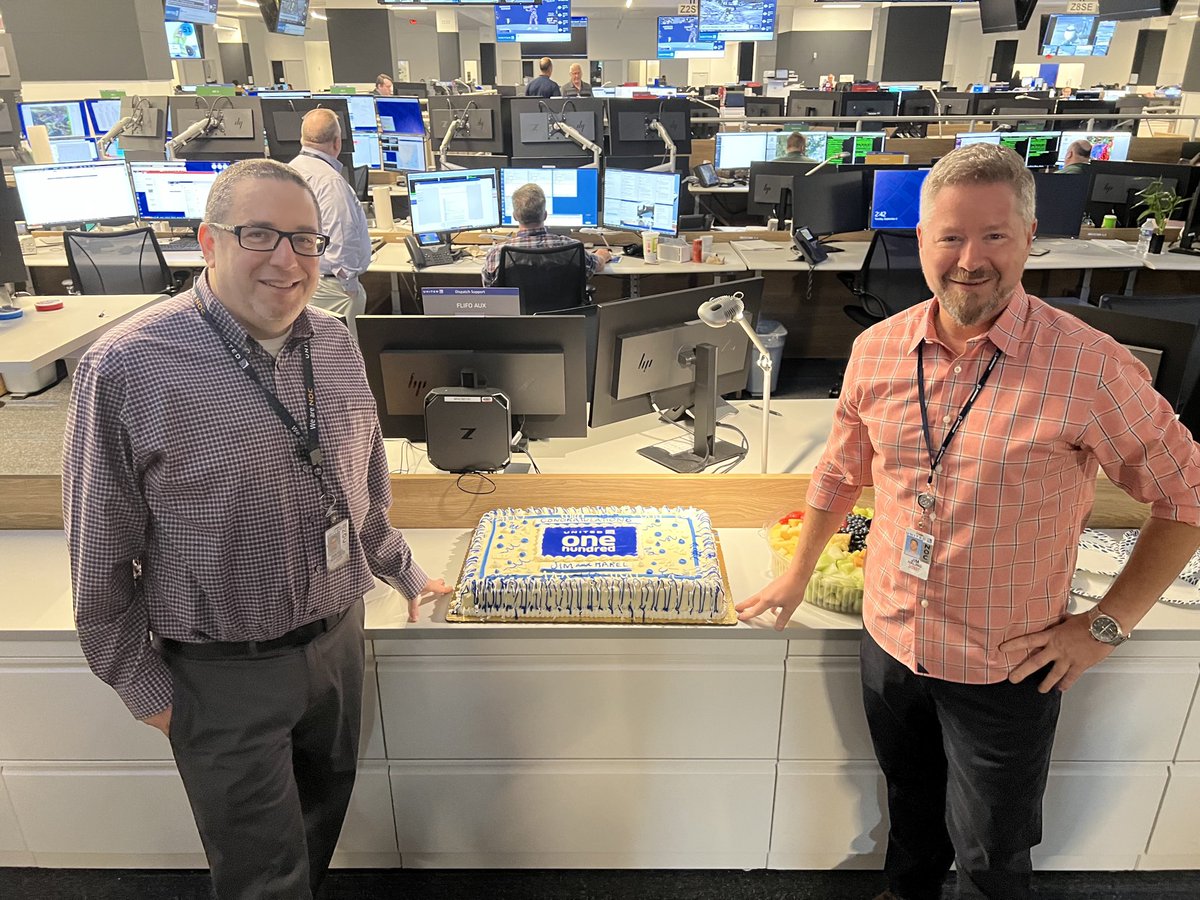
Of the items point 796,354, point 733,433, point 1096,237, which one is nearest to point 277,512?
point 733,433

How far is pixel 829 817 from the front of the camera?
76.5 inches

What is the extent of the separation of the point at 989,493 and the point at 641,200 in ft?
14.1

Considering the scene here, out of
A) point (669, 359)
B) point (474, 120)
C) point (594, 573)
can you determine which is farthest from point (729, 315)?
point (474, 120)

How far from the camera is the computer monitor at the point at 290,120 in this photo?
6.19 meters

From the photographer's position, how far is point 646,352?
7.35 ft

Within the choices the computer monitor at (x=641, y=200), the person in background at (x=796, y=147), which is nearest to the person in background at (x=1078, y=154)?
the person in background at (x=796, y=147)

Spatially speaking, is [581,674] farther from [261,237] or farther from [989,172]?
[989,172]

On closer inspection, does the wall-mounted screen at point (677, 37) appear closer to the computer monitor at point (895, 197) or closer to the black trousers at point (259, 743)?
the computer monitor at point (895, 197)

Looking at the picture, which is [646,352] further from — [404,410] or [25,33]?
[25,33]

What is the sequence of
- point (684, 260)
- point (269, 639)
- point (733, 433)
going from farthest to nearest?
point (684, 260)
point (733, 433)
point (269, 639)

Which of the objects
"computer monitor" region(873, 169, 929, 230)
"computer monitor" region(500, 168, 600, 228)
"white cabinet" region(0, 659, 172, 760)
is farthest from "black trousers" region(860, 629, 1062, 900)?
"computer monitor" region(500, 168, 600, 228)

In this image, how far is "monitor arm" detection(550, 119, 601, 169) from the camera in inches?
215

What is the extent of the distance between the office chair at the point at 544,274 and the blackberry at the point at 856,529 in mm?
2419

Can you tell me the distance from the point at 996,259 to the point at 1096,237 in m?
5.25
